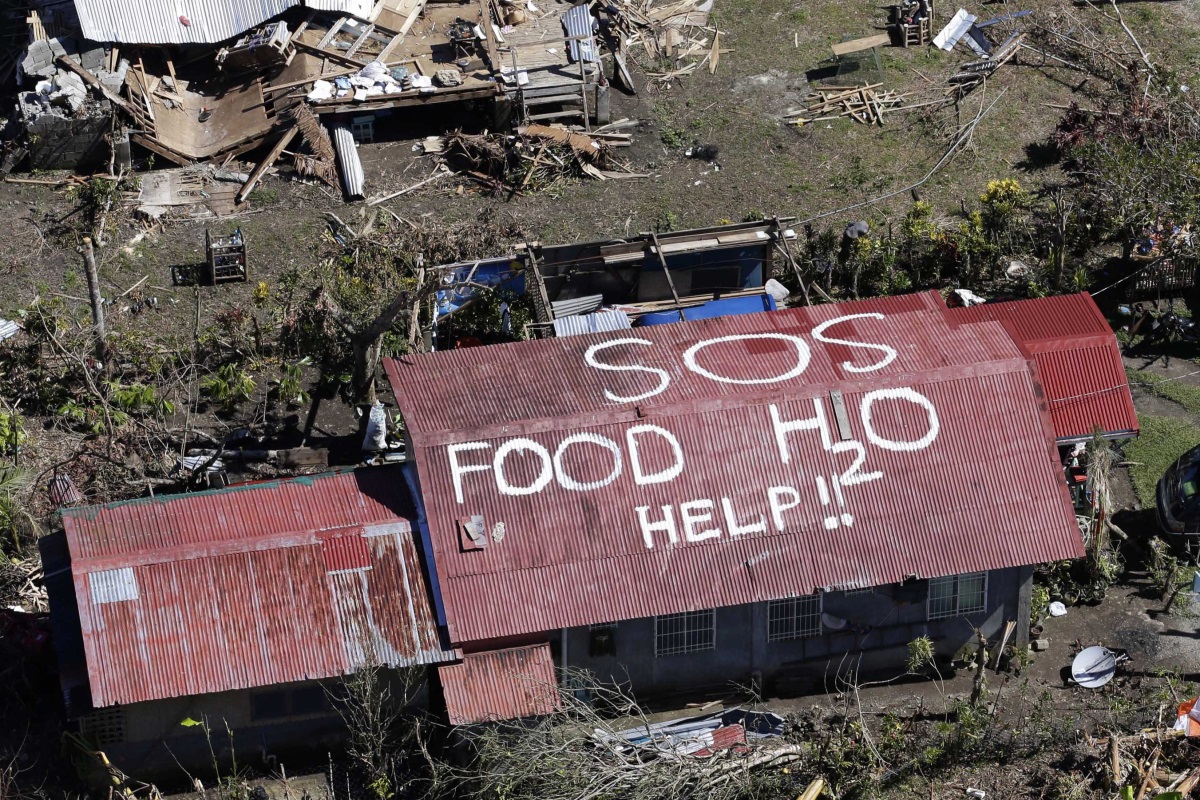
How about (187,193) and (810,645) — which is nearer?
(810,645)

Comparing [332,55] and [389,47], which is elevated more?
[389,47]

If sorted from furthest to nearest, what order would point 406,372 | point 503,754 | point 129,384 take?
point 129,384
point 406,372
point 503,754

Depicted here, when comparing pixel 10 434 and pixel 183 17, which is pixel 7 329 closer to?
pixel 10 434

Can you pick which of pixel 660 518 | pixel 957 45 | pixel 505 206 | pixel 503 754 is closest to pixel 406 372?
pixel 660 518

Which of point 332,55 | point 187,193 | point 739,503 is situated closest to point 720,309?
point 739,503

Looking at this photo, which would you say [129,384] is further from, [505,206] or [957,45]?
[957,45]

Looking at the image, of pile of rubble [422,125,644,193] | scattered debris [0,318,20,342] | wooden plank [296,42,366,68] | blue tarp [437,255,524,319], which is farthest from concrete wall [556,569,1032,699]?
wooden plank [296,42,366,68]
